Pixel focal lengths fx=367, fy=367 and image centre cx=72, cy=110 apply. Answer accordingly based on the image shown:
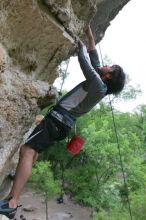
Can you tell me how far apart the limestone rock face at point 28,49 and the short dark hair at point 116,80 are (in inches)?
29.8

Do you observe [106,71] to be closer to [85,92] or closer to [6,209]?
[85,92]

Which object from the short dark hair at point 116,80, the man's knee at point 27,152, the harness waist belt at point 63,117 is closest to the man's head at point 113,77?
the short dark hair at point 116,80

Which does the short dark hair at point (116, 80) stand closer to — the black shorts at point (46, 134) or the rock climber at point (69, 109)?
the rock climber at point (69, 109)

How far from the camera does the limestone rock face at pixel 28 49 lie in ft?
15.1

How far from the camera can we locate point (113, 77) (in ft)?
18.1

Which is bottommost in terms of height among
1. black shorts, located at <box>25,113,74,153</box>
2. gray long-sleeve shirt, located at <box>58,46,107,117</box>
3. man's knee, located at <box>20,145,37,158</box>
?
man's knee, located at <box>20,145,37,158</box>

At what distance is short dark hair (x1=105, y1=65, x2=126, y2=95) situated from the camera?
214 inches

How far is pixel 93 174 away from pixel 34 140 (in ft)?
72.0

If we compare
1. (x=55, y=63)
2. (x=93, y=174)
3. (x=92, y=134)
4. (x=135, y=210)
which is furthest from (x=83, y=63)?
(x=93, y=174)

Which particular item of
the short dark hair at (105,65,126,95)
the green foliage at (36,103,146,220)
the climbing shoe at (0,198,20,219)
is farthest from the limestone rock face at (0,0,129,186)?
the green foliage at (36,103,146,220)

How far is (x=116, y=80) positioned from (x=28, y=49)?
1389 millimetres

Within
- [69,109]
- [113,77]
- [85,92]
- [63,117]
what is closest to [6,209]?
[63,117]

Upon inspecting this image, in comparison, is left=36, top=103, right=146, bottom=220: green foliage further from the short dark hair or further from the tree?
the short dark hair

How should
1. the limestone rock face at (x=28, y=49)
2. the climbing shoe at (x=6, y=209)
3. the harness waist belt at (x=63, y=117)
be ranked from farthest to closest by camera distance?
the harness waist belt at (x=63, y=117), the limestone rock face at (x=28, y=49), the climbing shoe at (x=6, y=209)
